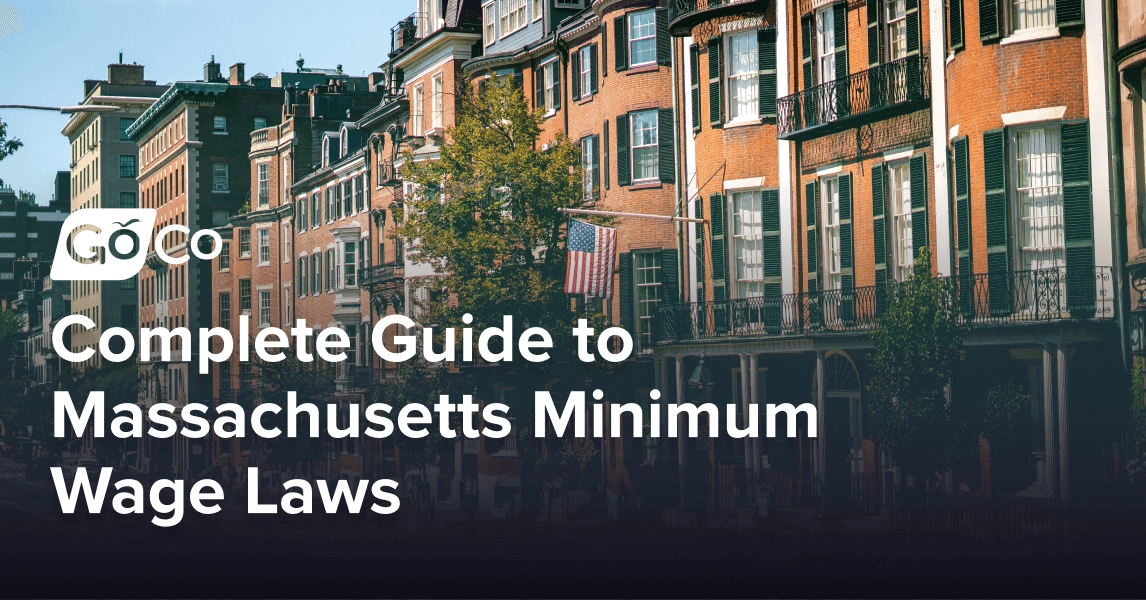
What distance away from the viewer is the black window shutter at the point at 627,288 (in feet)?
168

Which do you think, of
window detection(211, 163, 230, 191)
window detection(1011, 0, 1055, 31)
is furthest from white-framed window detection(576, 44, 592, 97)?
window detection(211, 163, 230, 191)

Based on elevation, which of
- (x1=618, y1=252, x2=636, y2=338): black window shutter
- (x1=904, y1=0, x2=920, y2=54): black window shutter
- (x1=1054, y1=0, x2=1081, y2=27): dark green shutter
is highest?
(x1=904, y1=0, x2=920, y2=54): black window shutter

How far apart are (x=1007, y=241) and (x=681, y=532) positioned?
997 cm

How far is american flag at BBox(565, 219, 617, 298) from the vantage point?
45.6 m

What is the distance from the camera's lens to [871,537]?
33938 millimetres

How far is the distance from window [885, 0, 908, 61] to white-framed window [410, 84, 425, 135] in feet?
110

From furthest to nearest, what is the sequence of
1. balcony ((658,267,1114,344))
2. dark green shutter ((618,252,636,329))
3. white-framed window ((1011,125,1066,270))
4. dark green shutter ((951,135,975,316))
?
1. dark green shutter ((618,252,636,329))
2. dark green shutter ((951,135,975,316))
3. white-framed window ((1011,125,1066,270))
4. balcony ((658,267,1114,344))

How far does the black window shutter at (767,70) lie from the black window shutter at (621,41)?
26.3ft

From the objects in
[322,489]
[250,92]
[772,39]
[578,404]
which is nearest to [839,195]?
[772,39]

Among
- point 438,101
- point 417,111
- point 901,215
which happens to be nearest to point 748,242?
point 901,215

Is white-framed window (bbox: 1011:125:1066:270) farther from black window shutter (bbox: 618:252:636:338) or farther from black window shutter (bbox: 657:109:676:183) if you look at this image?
black window shutter (bbox: 618:252:636:338)

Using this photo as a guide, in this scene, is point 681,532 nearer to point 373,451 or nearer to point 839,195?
point 839,195

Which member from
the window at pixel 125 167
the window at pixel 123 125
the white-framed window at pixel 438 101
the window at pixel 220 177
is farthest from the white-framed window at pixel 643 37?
the window at pixel 125 167

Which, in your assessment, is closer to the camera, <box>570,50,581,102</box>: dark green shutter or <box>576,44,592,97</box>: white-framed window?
<box>576,44,592,97</box>: white-framed window
